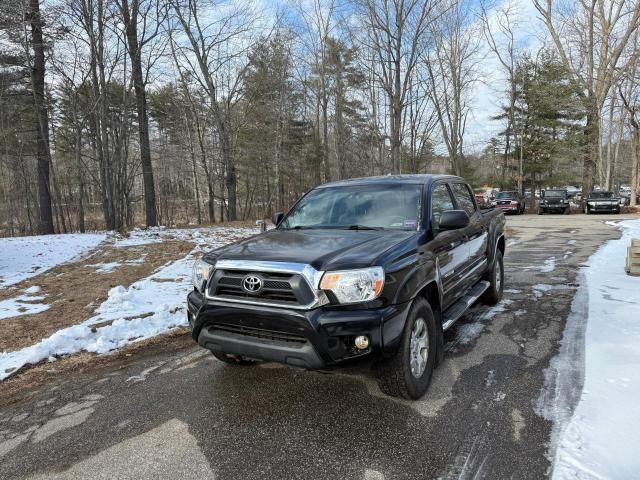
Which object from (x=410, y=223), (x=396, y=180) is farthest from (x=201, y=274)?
(x=396, y=180)

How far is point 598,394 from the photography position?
3.15m

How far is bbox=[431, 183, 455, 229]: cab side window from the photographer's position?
396 centimetres

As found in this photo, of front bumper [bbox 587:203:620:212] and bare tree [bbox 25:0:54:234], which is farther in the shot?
front bumper [bbox 587:203:620:212]

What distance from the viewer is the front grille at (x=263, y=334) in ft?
9.23

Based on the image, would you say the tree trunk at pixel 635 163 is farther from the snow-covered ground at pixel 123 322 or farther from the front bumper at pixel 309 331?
the front bumper at pixel 309 331

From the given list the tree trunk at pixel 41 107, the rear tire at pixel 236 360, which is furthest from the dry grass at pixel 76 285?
the tree trunk at pixel 41 107

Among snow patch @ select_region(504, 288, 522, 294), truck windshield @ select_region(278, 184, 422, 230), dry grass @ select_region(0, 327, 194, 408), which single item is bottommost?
dry grass @ select_region(0, 327, 194, 408)

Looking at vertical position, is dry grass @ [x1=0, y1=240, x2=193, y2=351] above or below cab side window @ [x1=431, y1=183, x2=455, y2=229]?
below

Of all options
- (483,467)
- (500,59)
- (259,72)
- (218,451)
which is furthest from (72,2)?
(500,59)

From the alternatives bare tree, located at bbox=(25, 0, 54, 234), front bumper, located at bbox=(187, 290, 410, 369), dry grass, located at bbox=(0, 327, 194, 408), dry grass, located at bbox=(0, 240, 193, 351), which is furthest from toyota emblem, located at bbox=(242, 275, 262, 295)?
bare tree, located at bbox=(25, 0, 54, 234)

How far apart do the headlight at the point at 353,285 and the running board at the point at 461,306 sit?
115 cm

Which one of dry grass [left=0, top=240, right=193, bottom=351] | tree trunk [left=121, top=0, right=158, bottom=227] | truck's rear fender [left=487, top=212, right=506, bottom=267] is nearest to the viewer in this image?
dry grass [left=0, top=240, right=193, bottom=351]

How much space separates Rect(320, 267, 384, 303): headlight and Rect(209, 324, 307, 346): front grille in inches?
15.1

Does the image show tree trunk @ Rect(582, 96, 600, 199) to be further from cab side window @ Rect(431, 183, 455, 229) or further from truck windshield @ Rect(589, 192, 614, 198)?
cab side window @ Rect(431, 183, 455, 229)
